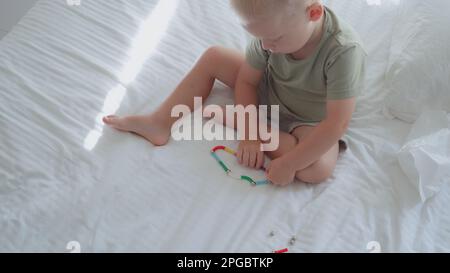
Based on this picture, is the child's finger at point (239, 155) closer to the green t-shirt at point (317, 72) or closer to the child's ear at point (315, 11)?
the green t-shirt at point (317, 72)

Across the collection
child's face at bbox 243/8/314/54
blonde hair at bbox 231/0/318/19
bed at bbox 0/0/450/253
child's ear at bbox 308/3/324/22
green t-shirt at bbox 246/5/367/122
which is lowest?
bed at bbox 0/0/450/253

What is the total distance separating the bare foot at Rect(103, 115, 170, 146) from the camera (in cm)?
98

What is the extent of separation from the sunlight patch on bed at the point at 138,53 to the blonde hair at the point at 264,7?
41 centimetres

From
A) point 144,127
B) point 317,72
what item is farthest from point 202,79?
point 317,72

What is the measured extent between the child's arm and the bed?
0.14 ft

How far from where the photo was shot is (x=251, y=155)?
945 millimetres

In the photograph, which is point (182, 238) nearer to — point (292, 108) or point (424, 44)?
point (292, 108)

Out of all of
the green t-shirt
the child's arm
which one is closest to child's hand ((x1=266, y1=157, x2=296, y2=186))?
the child's arm

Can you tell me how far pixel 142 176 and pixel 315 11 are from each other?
1.51ft

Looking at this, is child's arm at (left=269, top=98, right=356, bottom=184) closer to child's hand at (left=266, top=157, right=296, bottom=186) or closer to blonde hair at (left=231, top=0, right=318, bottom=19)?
child's hand at (left=266, top=157, right=296, bottom=186)

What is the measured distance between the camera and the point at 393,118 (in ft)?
3.42

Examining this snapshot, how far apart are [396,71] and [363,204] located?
35 cm
